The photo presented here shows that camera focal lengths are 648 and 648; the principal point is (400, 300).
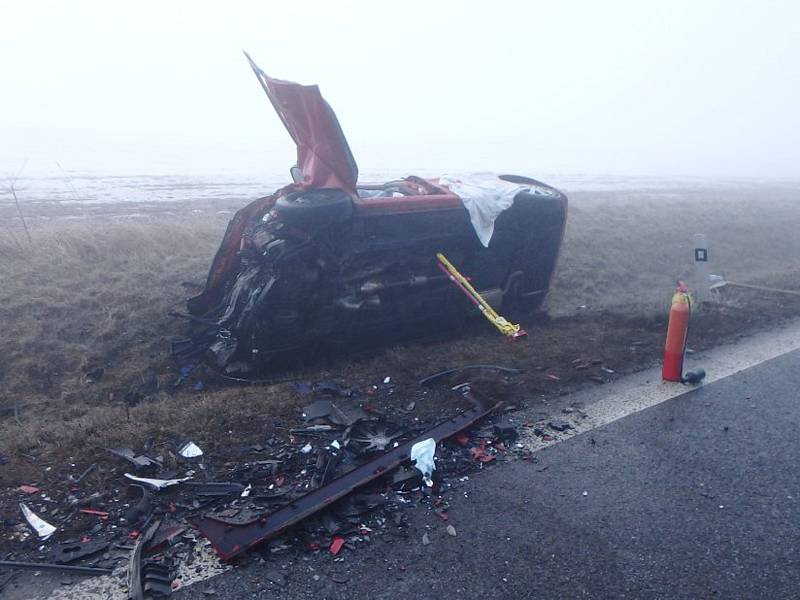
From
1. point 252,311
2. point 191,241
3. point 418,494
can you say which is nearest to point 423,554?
point 418,494

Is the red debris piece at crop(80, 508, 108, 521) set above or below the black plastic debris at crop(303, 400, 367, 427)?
below

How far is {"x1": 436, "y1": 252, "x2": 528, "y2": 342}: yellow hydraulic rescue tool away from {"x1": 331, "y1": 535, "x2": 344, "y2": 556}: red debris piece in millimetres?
3219

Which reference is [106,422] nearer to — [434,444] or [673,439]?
[434,444]

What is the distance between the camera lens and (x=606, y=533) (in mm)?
3504

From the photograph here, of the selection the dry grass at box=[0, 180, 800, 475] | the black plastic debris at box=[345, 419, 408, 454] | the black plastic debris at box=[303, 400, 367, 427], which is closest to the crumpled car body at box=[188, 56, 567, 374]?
the dry grass at box=[0, 180, 800, 475]

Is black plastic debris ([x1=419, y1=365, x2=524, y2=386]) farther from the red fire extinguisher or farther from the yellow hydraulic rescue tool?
the red fire extinguisher

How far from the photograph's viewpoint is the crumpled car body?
594 cm

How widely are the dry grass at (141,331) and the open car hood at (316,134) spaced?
1810 millimetres

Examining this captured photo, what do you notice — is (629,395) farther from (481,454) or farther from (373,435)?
(373,435)

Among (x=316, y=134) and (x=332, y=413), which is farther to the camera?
(x=316, y=134)

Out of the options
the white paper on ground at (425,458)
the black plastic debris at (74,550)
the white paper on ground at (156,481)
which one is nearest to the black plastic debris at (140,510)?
the white paper on ground at (156,481)

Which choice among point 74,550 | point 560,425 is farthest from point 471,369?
point 74,550

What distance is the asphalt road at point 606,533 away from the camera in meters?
3.10

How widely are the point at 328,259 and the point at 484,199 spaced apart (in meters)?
2.05
